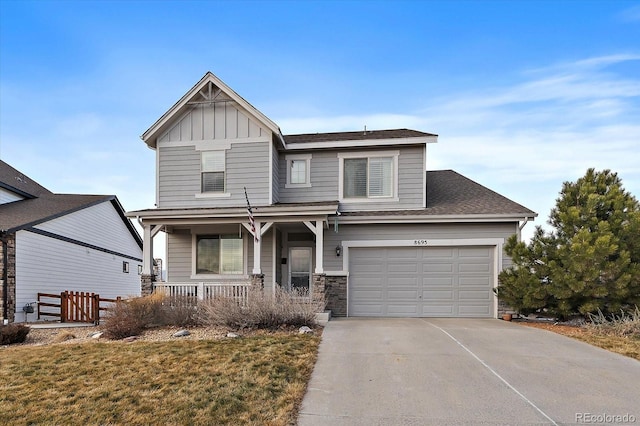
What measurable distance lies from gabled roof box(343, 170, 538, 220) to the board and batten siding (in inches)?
16.2

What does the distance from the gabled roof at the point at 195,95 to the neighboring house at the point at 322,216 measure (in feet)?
0.11

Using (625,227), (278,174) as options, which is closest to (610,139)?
(625,227)

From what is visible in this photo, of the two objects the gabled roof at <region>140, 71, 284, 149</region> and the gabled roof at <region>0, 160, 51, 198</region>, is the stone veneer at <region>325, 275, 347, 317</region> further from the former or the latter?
the gabled roof at <region>0, 160, 51, 198</region>

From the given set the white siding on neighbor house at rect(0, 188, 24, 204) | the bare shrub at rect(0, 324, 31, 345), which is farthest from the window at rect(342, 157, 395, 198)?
the white siding on neighbor house at rect(0, 188, 24, 204)

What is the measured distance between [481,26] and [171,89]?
11141mm

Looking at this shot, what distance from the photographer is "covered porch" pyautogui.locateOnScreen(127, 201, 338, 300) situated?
11352mm

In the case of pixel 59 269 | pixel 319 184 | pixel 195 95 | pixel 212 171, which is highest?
pixel 195 95

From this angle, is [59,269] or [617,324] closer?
[617,324]

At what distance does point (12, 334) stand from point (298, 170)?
8.80 m

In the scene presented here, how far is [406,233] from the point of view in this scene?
39.9 ft

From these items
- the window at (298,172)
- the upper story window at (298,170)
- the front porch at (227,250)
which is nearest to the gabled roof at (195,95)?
the upper story window at (298,170)

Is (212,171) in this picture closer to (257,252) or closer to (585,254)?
(257,252)

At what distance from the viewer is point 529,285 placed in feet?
32.8

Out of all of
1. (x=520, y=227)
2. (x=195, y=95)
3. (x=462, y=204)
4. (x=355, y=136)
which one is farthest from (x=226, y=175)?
(x=520, y=227)
